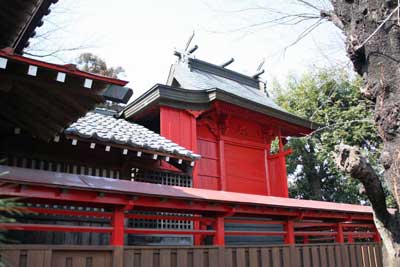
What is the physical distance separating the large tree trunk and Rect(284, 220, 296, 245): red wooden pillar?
6.06ft

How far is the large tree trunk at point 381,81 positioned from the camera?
4652 mm

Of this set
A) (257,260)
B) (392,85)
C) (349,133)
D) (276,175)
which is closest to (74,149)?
(257,260)

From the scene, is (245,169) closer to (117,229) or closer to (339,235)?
(339,235)

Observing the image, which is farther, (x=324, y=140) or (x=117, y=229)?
(x=324, y=140)

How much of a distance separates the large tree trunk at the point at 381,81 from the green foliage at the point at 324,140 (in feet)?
52.1

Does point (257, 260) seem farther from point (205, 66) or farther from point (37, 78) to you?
point (205, 66)

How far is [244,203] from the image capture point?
608 centimetres

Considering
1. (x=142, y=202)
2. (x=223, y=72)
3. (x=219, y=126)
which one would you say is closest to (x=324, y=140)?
Answer: (x=223, y=72)

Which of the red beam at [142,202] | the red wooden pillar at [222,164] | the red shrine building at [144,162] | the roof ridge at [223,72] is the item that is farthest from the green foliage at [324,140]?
the red beam at [142,202]

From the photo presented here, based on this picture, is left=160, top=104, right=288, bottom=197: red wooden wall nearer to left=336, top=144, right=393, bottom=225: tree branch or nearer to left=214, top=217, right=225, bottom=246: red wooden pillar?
left=214, top=217, right=225, bottom=246: red wooden pillar

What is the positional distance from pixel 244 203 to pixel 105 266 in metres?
2.26

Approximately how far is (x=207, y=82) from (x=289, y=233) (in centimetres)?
682

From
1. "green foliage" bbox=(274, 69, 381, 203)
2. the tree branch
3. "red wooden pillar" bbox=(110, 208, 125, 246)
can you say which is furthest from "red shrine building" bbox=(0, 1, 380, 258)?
"green foliage" bbox=(274, 69, 381, 203)

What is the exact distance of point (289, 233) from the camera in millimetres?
6875
